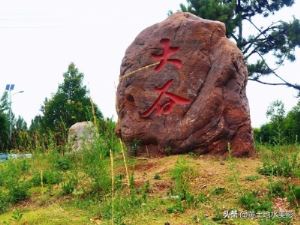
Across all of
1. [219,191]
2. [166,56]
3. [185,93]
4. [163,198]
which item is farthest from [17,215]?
[166,56]

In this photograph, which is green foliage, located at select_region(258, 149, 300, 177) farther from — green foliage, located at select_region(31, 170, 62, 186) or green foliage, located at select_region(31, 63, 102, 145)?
green foliage, located at select_region(31, 63, 102, 145)

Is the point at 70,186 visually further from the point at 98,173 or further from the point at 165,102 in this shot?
the point at 165,102

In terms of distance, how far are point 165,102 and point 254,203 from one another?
7.47 feet

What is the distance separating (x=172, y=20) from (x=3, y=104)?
1392cm

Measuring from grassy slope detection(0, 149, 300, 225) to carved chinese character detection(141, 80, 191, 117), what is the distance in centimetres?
66

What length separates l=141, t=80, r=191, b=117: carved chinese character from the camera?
642cm

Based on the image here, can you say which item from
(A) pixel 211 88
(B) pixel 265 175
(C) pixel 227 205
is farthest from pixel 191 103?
(C) pixel 227 205

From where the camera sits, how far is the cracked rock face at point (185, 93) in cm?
620

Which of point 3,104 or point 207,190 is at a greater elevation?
point 3,104

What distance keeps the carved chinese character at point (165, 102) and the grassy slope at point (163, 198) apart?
2.15ft

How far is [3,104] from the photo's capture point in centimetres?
1952

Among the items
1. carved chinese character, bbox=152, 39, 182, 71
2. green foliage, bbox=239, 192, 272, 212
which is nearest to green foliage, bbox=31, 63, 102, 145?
carved chinese character, bbox=152, 39, 182, 71

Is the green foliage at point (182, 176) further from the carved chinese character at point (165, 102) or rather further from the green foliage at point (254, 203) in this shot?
the carved chinese character at point (165, 102)

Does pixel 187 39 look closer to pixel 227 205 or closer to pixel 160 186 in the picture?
pixel 160 186
